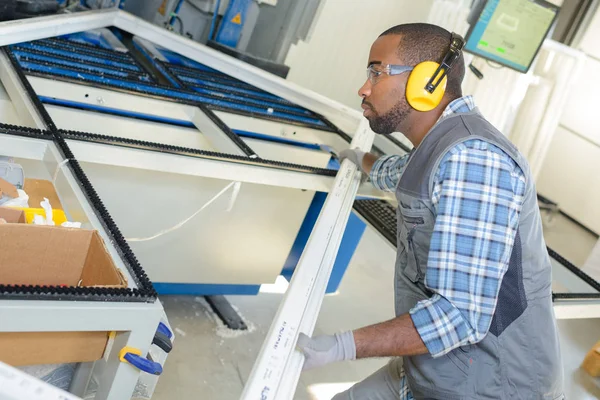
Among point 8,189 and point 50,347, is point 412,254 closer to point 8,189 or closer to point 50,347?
point 50,347

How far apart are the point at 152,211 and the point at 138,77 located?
2.24 ft

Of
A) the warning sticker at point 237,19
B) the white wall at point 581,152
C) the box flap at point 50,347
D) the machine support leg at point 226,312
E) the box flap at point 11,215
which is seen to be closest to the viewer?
the box flap at point 50,347

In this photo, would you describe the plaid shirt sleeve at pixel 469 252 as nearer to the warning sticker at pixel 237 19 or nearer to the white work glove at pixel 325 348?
the white work glove at pixel 325 348

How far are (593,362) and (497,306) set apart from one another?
292cm

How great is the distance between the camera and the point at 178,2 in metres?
4.32

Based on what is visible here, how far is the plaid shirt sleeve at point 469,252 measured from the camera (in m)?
A: 1.37

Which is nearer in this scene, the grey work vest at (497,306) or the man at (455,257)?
the man at (455,257)

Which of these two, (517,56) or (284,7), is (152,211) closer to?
(284,7)

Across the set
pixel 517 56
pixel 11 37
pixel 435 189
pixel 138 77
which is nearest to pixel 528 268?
pixel 435 189

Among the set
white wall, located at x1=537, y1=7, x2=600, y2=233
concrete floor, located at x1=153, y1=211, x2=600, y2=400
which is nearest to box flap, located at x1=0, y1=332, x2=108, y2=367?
concrete floor, located at x1=153, y1=211, x2=600, y2=400

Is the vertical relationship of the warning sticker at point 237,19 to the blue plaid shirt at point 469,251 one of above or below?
above

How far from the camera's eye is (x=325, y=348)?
4.55ft

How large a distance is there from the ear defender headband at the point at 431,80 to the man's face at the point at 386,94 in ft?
0.19

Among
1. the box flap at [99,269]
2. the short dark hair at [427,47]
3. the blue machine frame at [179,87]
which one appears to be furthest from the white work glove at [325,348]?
the blue machine frame at [179,87]
